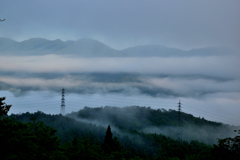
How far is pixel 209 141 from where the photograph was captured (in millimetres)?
193125

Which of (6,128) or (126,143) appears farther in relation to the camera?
(126,143)

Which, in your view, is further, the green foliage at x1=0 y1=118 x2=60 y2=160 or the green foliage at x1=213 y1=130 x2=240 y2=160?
the green foliage at x1=213 y1=130 x2=240 y2=160

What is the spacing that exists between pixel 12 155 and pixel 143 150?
109 metres

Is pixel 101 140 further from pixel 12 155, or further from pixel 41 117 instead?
pixel 12 155

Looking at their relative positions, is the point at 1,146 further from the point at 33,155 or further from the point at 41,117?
the point at 41,117

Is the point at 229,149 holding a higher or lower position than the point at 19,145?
lower

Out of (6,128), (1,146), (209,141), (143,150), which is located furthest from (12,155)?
(209,141)

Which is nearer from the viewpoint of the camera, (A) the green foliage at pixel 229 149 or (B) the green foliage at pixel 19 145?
(B) the green foliage at pixel 19 145

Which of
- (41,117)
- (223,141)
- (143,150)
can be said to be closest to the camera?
(223,141)

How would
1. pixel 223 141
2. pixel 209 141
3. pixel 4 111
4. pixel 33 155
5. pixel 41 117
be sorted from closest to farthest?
1. pixel 33 155
2. pixel 223 141
3. pixel 4 111
4. pixel 41 117
5. pixel 209 141

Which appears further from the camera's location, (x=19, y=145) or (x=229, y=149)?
(x=229, y=149)

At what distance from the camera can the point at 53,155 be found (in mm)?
34781

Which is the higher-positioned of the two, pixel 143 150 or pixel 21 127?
pixel 21 127

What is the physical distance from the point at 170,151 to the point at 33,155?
109 metres
